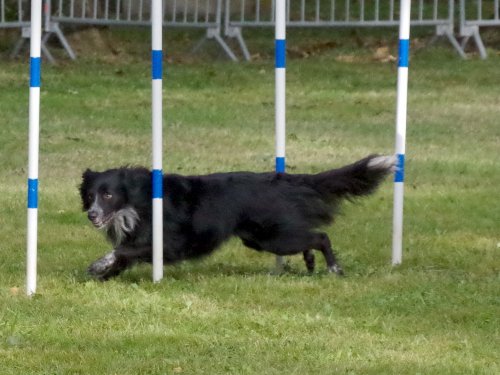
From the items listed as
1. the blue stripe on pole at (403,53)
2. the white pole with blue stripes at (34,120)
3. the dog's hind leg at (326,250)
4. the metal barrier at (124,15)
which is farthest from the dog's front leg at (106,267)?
the metal barrier at (124,15)

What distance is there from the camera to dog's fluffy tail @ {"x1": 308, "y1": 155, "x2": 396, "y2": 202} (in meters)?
8.05

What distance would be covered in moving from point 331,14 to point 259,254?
12922mm

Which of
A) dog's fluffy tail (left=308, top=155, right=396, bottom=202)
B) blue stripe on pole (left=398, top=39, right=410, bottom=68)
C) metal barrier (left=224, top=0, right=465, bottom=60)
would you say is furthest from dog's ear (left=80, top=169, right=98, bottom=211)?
metal barrier (left=224, top=0, right=465, bottom=60)

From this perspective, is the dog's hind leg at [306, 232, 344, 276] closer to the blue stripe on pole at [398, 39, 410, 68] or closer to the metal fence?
the blue stripe on pole at [398, 39, 410, 68]

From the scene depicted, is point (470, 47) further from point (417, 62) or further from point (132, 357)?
point (132, 357)

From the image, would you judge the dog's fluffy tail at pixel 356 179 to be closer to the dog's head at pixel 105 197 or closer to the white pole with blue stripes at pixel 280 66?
the white pole with blue stripes at pixel 280 66

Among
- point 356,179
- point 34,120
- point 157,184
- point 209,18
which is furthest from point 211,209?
point 209,18

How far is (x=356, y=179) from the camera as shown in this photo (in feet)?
26.5

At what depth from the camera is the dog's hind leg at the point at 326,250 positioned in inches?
318

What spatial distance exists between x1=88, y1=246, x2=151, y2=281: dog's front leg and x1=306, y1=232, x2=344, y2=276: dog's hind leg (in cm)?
97

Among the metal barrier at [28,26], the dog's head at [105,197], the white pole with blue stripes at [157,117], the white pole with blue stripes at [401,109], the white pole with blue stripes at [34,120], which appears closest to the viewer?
the white pole with blue stripes at [34,120]

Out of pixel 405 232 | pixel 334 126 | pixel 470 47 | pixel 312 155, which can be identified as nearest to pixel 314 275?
pixel 405 232

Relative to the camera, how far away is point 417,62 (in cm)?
1952

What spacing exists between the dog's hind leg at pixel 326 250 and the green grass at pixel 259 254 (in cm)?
9
